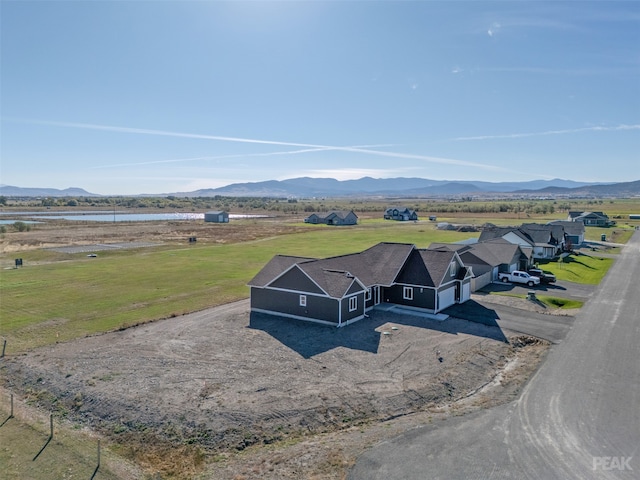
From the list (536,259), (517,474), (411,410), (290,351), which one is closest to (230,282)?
(290,351)

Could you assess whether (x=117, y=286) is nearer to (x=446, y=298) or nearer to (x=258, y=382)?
(x=258, y=382)

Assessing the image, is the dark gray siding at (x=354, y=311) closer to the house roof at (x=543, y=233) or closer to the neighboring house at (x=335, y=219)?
the house roof at (x=543, y=233)

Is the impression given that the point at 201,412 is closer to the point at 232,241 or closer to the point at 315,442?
the point at 315,442

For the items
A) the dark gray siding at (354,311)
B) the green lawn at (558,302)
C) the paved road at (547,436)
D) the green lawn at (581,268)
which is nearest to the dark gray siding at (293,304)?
the dark gray siding at (354,311)

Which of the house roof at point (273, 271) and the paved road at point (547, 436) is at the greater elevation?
the house roof at point (273, 271)

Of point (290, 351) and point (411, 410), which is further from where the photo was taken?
point (290, 351)

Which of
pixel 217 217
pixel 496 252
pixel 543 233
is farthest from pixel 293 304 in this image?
pixel 217 217
